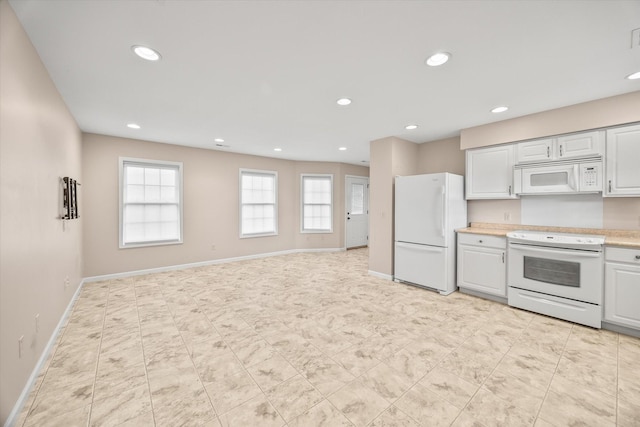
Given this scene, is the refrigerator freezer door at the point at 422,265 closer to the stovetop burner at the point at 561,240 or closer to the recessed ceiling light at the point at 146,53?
the stovetop burner at the point at 561,240

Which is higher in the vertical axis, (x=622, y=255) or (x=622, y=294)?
(x=622, y=255)

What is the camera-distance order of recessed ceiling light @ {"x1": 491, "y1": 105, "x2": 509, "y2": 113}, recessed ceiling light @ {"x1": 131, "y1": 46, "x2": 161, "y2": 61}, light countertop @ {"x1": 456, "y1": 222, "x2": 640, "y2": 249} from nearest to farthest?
recessed ceiling light @ {"x1": 131, "y1": 46, "x2": 161, "y2": 61} < light countertop @ {"x1": 456, "y1": 222, "x2": 640, "y2": 249} < recessed ceiling light @ {"x1": 491, "y1": 105, "x2": 509, "y2": 113}

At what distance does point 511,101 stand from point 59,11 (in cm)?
408

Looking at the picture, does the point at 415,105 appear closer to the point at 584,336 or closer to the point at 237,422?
the point at 584,336

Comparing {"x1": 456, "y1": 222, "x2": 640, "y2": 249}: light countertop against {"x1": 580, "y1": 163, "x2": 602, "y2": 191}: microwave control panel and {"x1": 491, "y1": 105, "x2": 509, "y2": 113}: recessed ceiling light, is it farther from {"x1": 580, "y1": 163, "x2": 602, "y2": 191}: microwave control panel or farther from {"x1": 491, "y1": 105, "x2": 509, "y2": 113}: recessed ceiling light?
{"x1": 491, "y1": 105, "x2": 509, "y2": 113}: recessed ceiling light

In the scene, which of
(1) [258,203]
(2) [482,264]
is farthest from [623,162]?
(1) [258,203]

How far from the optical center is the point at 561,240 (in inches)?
115

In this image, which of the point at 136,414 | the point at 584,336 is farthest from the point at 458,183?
the point at 136,414

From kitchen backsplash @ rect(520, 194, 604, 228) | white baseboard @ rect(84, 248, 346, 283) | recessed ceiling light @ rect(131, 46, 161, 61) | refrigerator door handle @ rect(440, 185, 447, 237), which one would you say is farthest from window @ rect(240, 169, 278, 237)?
kitchen backsplash @ rect(520, 194, 604, 228)

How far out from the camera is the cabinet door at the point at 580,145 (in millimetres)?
2912

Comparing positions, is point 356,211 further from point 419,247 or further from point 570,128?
point 570,128

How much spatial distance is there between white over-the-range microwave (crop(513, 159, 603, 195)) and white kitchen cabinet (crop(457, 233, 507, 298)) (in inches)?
32.4

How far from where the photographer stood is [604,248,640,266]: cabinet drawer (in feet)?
8.14

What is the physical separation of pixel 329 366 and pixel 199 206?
14.6 feet
